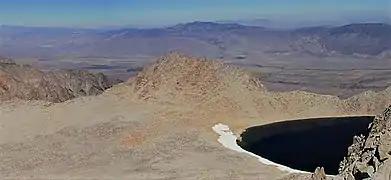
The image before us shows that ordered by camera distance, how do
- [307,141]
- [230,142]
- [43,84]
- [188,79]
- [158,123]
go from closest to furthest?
[230,142], [307,141], [158,123], [188,79], [43,84]

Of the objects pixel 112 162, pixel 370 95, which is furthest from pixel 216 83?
pixel 112 162

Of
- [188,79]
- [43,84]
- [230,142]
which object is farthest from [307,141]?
[43,84]

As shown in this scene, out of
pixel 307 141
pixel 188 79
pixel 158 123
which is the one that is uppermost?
pixel 188 79

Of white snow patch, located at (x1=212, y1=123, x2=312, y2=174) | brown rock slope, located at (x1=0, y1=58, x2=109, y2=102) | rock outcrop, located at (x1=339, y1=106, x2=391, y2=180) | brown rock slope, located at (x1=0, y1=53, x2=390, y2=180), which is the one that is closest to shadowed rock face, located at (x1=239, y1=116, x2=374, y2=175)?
white snow patch, located at (x1=212, y1=123, x2=312, y2=174)

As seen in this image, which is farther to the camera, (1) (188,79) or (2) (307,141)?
(1) (188,79)

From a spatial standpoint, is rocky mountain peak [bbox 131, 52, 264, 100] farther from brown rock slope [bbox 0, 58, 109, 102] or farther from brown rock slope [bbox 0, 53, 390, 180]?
brown rock slope [bbox 0, 58, 109, 102]

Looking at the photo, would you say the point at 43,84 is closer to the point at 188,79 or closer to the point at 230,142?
the point at 188,79

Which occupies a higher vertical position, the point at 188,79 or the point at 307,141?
the point at 188,79
